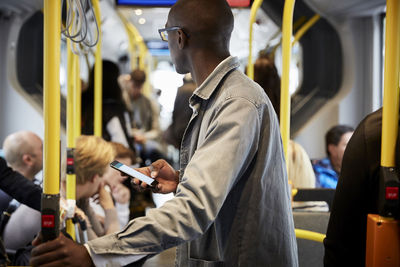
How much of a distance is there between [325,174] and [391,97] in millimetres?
2811

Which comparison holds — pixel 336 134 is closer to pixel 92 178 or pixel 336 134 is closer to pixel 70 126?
pixel 92 178

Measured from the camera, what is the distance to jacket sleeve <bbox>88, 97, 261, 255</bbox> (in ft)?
4.24

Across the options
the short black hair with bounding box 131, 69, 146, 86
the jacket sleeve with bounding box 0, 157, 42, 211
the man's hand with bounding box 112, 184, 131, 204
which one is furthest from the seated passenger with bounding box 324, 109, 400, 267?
the short black hair with bounding box 131, 69, 146, 86

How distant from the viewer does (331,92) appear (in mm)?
6070

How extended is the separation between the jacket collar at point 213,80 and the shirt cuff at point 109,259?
57 cm

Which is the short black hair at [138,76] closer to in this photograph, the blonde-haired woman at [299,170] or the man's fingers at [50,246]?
the blonde-haired woman at [299,170]

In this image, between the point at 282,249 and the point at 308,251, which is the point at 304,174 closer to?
the point at 308,251

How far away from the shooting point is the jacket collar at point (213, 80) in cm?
161

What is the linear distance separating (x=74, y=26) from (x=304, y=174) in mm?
2005

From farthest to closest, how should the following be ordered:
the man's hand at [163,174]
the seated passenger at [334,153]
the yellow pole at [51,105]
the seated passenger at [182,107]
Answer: the seated passenger at [334,153] < the seated passenger at [182,107] < the man's hand at [163,174] < the yellow pole at [51,105]

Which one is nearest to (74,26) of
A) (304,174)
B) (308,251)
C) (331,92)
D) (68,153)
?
(68,153)

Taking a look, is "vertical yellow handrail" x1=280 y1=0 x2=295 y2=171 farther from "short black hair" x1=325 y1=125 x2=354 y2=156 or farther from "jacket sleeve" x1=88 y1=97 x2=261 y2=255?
"short black hair" x1=325 y1=125 x2=354 y2=156

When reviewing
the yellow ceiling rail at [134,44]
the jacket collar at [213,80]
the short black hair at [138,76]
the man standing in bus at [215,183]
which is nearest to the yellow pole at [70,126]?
the man standing in bus at [215,183]

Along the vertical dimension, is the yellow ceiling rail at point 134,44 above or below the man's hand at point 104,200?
above
